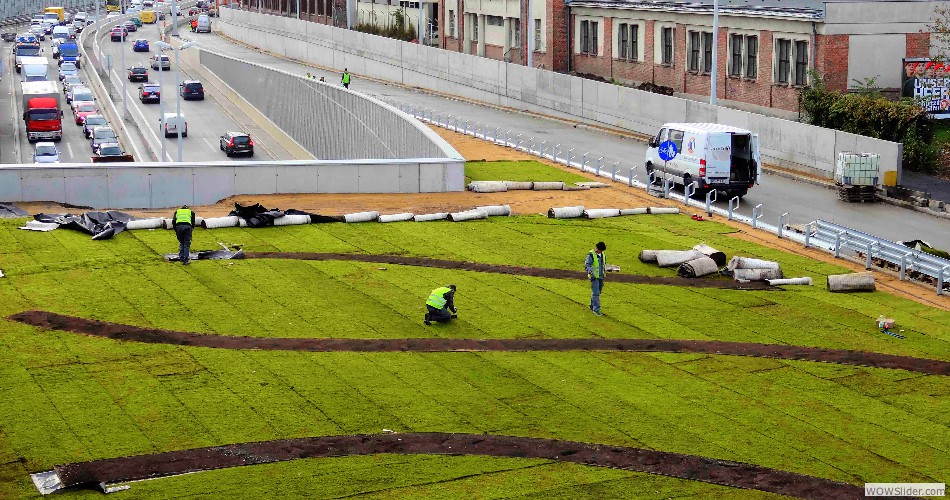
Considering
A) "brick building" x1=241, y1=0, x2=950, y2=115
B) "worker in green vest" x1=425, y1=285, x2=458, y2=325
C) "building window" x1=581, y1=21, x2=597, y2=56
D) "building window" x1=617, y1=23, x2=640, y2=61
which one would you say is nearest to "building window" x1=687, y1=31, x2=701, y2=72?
"brick building" x1=241, y1=0, x2=950, y2=115

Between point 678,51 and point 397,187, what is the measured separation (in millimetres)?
31897

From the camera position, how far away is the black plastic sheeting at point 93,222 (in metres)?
36.8

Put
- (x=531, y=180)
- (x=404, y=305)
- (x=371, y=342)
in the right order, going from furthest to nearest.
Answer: (x=531, y=180) < (x=404, y=305) < (x=371, y=342)

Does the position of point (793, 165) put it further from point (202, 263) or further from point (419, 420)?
point (419, 420)

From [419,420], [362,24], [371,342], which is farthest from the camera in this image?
[362,24]

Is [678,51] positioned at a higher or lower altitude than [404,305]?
higher

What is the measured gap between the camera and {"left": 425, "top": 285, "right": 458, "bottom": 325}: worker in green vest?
28.3 m

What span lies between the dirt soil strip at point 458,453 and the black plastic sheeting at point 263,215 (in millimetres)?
18096

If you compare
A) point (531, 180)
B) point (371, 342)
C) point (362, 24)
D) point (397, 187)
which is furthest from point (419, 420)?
point (362, 24)

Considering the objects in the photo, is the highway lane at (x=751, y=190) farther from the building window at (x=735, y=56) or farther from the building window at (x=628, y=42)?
the building window at (x=628, y=42)

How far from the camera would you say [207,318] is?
28625 mm

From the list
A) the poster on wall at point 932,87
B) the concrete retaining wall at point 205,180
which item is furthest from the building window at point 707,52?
the concrete retaining wall at point 205,180

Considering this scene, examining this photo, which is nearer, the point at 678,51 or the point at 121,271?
the point at 121,271

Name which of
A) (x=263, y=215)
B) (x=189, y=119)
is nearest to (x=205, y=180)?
(x=263, y=215)
